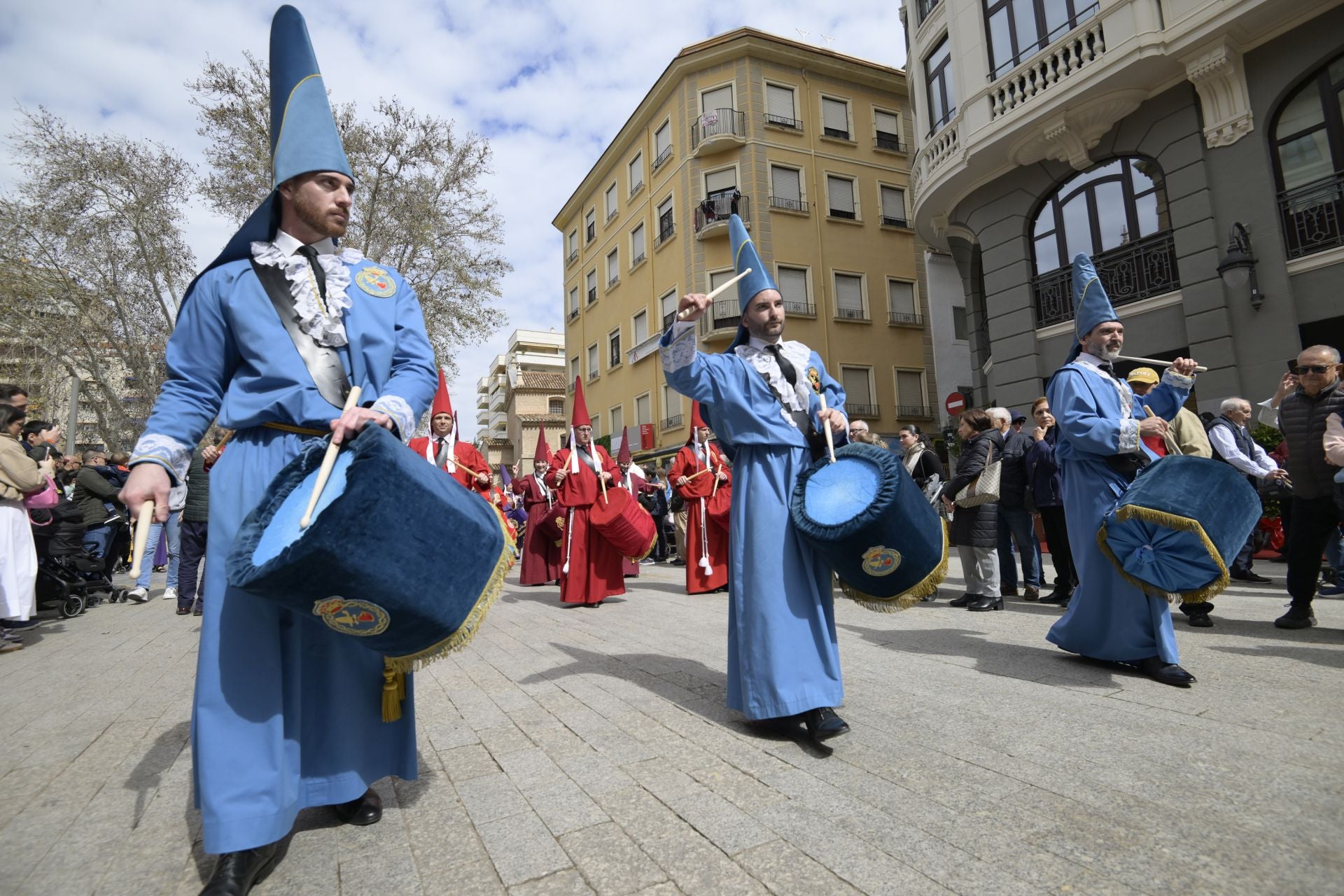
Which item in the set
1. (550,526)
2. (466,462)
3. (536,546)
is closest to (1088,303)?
(466,462)

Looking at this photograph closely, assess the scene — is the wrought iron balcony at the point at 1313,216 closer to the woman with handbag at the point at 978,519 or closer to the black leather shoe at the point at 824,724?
the woman with handbag at the point at 978,519

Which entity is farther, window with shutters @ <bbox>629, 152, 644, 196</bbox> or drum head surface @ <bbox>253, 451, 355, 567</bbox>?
window with shutters @ <bbox>629, 152, 644, 196</bbox>

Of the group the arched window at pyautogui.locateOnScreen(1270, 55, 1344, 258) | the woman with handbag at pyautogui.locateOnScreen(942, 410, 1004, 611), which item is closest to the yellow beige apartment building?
the arched window at pyautogui.locateOnScreen(1270, 55, 1344, 258)

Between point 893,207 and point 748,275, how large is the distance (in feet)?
87.4

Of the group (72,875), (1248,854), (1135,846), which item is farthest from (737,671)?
(72,875)

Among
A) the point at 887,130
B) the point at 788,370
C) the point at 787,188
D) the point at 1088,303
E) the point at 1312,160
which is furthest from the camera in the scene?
the point at 887,130

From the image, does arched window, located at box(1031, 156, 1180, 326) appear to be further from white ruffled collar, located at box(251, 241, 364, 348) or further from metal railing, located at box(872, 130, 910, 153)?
metal railing, located at box(872, 130, 910, 153)

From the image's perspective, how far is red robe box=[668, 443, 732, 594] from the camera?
9.37m

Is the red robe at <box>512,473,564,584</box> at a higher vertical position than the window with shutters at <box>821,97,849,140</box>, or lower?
lower

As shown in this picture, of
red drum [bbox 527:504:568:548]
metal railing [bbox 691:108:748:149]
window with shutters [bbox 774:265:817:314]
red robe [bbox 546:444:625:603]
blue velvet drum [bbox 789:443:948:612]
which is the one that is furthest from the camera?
metal railing [bbox 691:108:748:149]

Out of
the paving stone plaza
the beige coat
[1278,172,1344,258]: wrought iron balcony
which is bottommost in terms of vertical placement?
the paving stone plaza

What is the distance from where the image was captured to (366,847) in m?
2.31

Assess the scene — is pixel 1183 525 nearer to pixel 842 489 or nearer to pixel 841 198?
pixel 842 489

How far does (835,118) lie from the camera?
27.6 meters
